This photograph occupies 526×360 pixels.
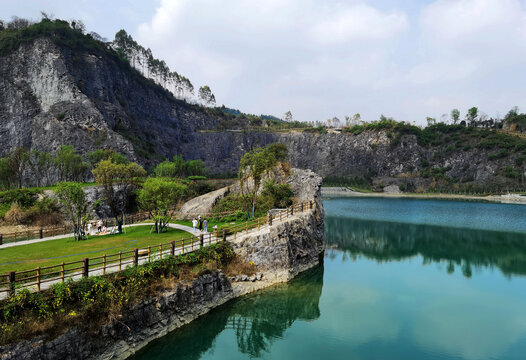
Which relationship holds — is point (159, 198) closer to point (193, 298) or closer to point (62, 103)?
point (193, 298)

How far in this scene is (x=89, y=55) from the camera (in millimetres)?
87000

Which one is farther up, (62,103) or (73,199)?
(62,103)

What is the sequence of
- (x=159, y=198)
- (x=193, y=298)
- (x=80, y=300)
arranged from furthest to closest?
(x=159, y=198) < (x=193, y=298) < (x=80, y=300)

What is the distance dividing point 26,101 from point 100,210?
2089 inches

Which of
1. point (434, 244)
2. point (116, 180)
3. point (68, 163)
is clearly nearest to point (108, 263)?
point (116, 180)

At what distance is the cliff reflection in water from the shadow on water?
14950mm

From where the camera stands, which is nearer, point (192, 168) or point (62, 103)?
point (62, 103)

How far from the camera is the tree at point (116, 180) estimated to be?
35119 mm

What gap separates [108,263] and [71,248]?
5943mm

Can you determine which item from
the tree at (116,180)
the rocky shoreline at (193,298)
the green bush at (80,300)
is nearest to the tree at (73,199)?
the tree at (116,180)

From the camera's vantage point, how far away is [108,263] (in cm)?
1908

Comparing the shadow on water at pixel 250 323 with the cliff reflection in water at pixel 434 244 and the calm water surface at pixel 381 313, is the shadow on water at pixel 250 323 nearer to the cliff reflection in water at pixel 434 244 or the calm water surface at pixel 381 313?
the calm water surface at pixel 381 313

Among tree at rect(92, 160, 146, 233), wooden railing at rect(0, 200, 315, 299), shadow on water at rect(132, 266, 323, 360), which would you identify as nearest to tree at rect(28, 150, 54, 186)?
tree at rect(92, 160, 146, 233)

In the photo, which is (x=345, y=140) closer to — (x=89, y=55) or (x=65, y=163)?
(x=89, y=55)
